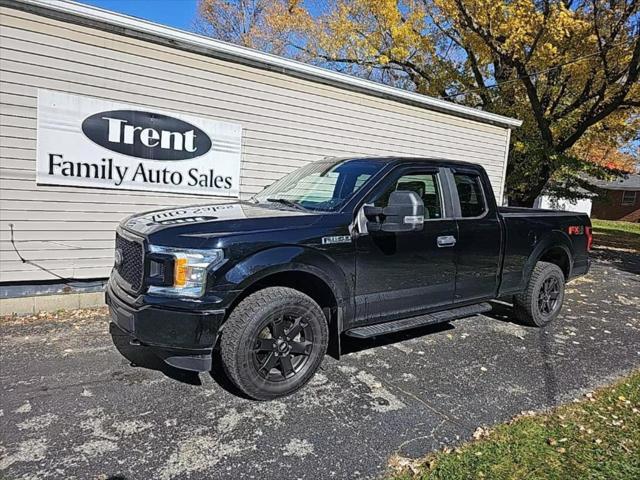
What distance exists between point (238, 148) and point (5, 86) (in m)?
2.79

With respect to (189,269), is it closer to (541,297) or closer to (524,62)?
(541,297)

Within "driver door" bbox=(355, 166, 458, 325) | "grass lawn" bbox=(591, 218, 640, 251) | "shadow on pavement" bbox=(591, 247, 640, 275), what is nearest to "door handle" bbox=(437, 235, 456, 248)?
"driver door" bbox=(355, 166, 458, 325)

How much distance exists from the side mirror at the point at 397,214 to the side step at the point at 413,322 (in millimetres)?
866

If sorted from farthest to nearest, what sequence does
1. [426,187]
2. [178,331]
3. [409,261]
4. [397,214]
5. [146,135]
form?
[146,135], [426,187], [409,261], [397,214], [178,331]

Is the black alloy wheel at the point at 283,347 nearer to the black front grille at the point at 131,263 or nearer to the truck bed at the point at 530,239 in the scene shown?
the black front grille at the point at 131,263

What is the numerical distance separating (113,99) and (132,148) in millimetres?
617

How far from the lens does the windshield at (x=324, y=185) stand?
399 centimetres

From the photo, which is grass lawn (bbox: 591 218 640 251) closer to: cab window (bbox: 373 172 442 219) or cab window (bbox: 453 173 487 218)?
cab window (bbox: 453 173 487 218)

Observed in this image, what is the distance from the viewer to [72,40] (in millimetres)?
5230

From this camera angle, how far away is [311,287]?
369 cm

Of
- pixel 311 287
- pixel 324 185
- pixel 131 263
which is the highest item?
pixel 324 185

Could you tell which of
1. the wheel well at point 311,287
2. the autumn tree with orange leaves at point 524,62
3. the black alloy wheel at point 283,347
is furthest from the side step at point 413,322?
the autumn tree with orange leaves at point 524,62

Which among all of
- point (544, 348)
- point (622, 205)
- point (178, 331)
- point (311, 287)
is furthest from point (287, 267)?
point (622, 205)

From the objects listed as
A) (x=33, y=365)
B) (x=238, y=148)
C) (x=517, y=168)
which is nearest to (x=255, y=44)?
(x=517, y=168)
